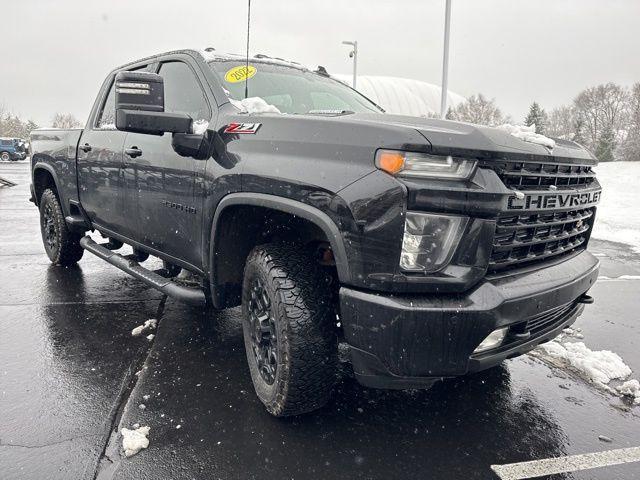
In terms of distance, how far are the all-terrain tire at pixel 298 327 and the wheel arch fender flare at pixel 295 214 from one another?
10.8 inches

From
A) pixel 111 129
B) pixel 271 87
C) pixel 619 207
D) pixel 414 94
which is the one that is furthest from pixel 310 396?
pixel 414 94

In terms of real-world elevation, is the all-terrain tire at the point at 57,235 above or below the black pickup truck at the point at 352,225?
below

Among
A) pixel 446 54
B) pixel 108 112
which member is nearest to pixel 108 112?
pixel 108 112

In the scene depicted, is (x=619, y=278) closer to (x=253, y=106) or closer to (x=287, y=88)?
(x=287, y=88)

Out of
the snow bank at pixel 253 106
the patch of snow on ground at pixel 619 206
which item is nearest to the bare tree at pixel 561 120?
the patch of snow on ground at pixel 619 206

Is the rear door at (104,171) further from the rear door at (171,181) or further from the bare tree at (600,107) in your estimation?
the bare tree at (600,107)

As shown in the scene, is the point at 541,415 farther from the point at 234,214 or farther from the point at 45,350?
the point at 45,350

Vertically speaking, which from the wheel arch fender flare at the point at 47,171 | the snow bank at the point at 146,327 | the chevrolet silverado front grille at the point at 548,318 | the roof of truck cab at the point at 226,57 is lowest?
the snow bank at the point at 146,327

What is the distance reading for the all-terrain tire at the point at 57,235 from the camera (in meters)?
5.29

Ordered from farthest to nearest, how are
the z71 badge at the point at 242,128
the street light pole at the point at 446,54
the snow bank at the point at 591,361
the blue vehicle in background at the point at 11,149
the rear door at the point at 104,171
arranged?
the blue vehicle in background at the point at 11,149 < the street light pole at the point at 446,54 < the rear door at the point at 104,171 < the snow bank at the point at 591,361 < the z71 badge at the point at 242,128

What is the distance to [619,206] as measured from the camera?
14828mm

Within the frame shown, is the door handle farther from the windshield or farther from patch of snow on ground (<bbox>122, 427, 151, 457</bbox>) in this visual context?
patch of snow on ground (<bbox>122, 427, 151, 457</bbox>)

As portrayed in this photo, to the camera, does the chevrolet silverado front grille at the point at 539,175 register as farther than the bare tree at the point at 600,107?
No

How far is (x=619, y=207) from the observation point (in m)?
14.6
